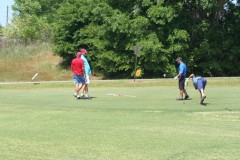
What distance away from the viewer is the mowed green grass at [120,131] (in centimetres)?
827

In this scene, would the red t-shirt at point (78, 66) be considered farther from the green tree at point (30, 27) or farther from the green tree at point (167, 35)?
the green tree at point (30, 27)

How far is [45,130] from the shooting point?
10.9 meters

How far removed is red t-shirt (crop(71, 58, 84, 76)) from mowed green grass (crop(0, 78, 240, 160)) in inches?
81.2

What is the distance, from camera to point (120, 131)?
1068 centimetres

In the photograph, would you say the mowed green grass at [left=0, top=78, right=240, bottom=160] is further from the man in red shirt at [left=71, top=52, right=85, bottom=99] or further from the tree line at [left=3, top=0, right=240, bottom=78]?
the tree line at [left=3, top=0, right=240, bottom=78]

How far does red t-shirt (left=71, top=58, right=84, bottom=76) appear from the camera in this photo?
772 inches

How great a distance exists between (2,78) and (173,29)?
2115cm

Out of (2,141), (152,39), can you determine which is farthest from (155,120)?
(152,39)

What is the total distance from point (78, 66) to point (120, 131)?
9343 millimetres

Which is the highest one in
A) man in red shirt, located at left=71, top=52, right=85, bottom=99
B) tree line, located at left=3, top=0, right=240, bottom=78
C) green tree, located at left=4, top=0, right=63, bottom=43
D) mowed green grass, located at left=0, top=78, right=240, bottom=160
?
green tree, located at left=4, top=0, right=63, bottom=43

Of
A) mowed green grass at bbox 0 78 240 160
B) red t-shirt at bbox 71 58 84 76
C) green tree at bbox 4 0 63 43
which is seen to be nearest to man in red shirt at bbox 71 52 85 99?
red t-shirt at bbox 71 58 84 76

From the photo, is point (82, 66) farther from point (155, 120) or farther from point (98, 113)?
point (155, 120)

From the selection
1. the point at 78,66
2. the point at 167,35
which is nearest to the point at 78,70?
the point at 78,66

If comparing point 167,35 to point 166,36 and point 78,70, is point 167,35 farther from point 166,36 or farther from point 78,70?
point 78,70
